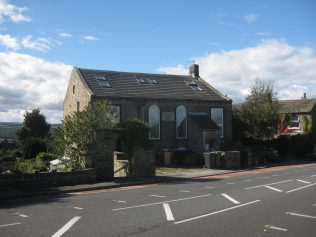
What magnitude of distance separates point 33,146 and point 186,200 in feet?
76.4

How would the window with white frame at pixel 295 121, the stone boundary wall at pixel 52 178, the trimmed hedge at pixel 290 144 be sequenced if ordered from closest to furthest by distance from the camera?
the stone boundary wall at pixel 52 178
the trimmed hedge at pixel 290 144
the window with white frame at pixel 295 121

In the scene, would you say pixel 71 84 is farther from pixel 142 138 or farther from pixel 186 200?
pixel 186 200

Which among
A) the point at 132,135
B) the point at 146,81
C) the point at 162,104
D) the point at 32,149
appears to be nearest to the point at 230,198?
the point at 132,135

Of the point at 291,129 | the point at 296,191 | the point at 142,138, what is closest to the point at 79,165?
the point at 142,138

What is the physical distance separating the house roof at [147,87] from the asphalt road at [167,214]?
1920 cm

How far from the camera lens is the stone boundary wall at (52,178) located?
1717cm

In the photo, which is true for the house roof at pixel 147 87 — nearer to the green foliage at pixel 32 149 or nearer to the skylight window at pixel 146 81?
the skylight window at pixel 146 81

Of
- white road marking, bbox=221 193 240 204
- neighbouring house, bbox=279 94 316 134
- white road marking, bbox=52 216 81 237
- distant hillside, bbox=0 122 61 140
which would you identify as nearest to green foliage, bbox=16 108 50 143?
distant hillside, bbox=0 122 61 140

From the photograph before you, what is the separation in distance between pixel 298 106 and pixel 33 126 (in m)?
32.2

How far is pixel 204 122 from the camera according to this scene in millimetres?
36438

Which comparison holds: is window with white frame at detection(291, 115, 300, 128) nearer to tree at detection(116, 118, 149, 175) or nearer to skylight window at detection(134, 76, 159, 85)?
skylight window at detection(134, 76, 159, 85)

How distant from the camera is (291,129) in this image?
4966 centimetres

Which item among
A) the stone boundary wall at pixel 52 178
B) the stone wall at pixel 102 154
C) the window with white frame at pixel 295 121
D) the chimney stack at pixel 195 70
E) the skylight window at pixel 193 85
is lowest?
the stone boundary wall at pixel 52 178

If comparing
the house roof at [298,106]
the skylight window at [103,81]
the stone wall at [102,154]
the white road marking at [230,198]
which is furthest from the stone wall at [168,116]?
the white road marking at [230,198]
